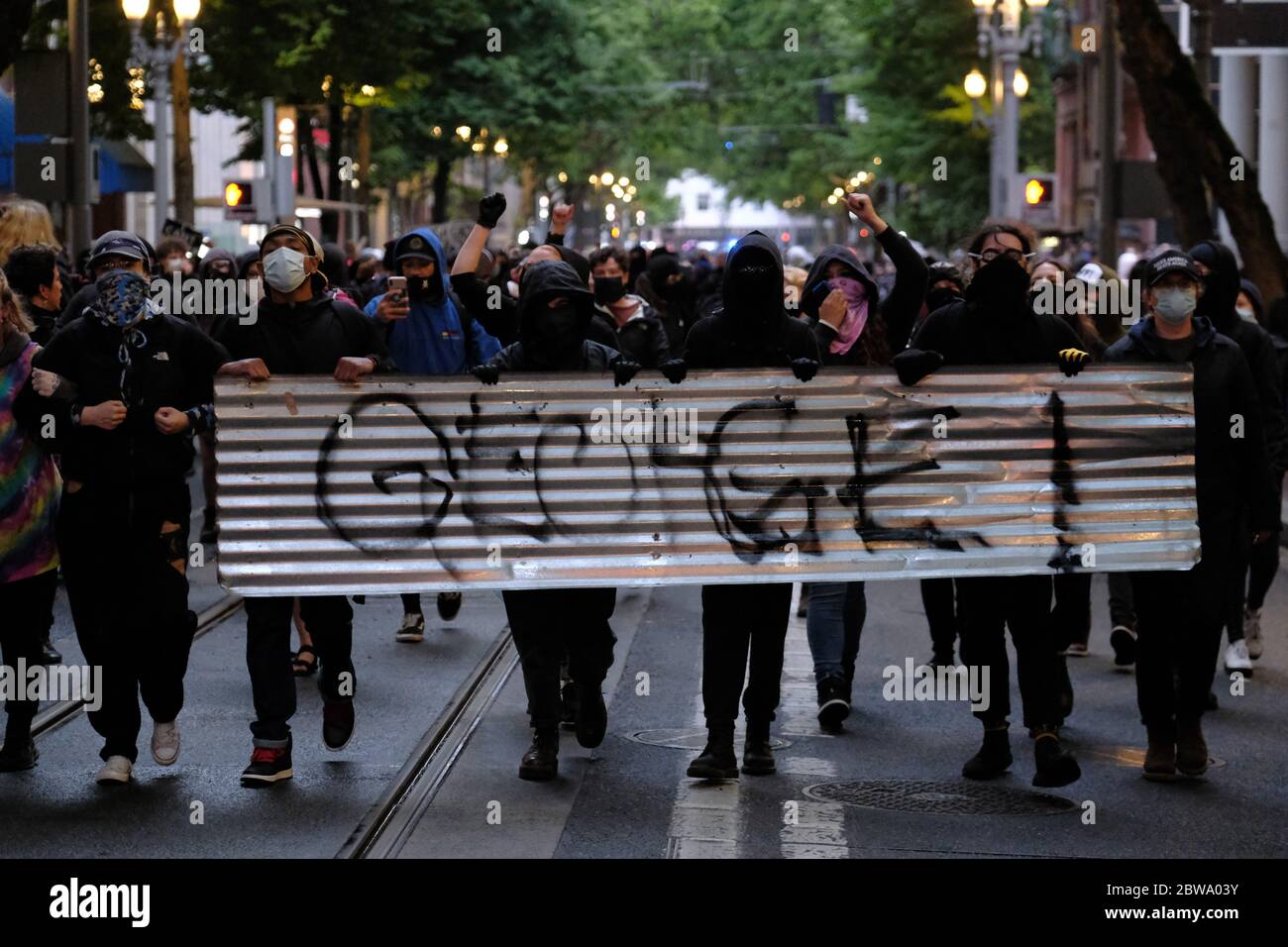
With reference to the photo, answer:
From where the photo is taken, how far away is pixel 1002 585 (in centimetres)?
836

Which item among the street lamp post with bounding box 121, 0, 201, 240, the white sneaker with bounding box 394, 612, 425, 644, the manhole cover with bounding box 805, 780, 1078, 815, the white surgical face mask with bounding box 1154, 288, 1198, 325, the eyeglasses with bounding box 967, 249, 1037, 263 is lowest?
the manhole cover with bounding box 805, 780, 1078, 815

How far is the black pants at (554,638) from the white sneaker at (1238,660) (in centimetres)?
367

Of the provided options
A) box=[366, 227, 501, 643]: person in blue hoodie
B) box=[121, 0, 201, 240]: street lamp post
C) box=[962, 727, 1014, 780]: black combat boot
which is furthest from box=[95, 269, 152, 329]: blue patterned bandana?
box=[121, 0, 201, 240]: street lamp post

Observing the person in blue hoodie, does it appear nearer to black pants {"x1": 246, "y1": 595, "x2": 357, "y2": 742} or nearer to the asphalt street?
the asphalt street

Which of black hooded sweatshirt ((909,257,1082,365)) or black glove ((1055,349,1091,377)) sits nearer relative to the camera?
black glove ((1055,349,1091,377))

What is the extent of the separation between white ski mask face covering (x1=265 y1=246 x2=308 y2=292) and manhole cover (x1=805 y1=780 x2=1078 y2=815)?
2.62m

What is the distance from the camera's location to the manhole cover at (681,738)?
9016mm

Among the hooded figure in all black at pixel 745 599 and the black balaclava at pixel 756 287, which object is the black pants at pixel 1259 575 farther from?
the black balaclava at pixel 756 287

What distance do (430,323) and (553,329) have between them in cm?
265

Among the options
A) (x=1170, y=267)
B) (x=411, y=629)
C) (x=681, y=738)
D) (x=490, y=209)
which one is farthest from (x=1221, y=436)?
(x=411, y=629)

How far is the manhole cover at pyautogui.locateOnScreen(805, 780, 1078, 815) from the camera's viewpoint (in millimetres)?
7867

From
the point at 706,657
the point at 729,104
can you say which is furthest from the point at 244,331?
the point at 729,104

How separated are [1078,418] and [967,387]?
1.34ft
